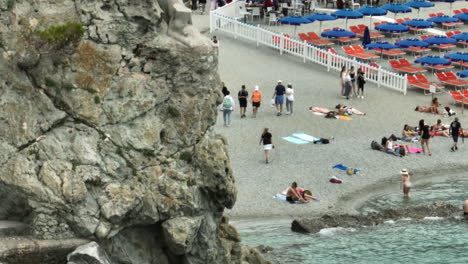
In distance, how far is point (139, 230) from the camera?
23391 mm

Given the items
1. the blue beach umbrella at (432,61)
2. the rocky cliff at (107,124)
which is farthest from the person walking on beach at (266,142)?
the blue beach umbrella at (432,61)

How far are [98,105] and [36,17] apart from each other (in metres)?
2.07

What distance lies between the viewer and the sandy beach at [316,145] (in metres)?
37.1

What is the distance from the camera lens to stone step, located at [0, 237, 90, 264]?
21375 mm

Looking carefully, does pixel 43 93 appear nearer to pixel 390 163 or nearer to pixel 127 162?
pixel 127 162

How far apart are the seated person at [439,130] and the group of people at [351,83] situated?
568cm

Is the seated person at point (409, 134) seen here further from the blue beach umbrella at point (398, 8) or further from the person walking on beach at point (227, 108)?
the blue beach umbrella at point (398, 8)

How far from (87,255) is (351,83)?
97.2 feet

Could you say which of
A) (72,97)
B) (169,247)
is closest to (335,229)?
(169,247)

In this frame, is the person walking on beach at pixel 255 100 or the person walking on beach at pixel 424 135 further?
the person walking on beach at pixel 255 100

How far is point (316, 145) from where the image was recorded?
42156mm

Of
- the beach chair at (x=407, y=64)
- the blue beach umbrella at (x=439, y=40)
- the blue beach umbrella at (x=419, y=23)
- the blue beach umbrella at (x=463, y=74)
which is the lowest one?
the beach chair at (x=407, y=64)

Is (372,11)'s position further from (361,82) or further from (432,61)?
(361,82)

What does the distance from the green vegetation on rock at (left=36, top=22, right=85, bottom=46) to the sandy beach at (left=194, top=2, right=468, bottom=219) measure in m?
13.2
